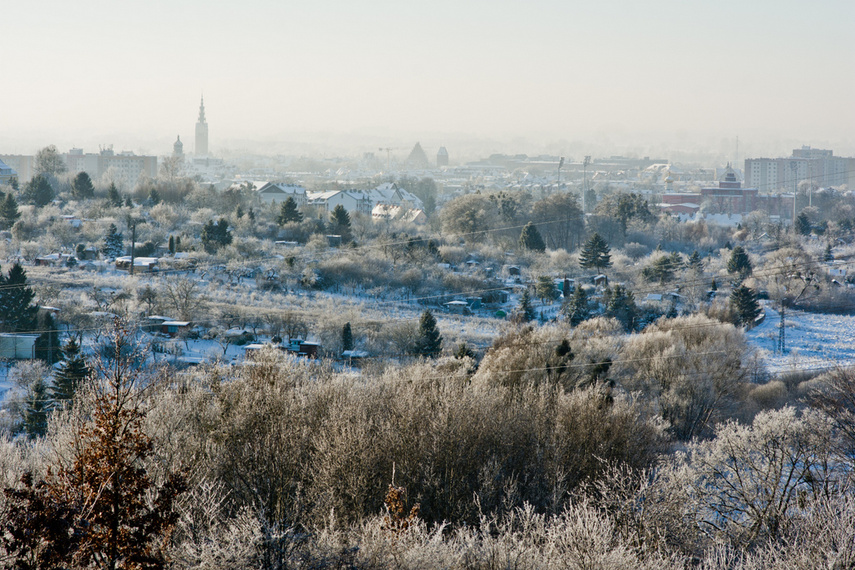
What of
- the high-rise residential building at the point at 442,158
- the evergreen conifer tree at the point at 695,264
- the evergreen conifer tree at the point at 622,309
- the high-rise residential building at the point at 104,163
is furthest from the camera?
the high-rise residential building at the point at 442,158

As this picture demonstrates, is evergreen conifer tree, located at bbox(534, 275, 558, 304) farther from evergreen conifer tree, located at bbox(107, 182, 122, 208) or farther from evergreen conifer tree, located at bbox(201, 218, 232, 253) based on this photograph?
evergreen conifer tree, located at bbox(107, 182, 122, 208)

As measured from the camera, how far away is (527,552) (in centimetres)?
519

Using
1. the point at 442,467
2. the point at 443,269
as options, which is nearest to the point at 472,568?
the point at 442,467

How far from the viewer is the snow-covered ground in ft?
61.7

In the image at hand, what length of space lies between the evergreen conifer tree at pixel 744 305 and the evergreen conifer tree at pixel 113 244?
1805 centimetres

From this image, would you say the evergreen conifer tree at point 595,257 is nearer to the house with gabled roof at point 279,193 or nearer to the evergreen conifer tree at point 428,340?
the evergreen conifer tree at point 428,340

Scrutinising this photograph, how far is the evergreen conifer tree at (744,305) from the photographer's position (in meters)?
21.9

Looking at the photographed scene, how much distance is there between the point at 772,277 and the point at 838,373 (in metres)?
13.3

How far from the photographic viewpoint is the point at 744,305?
2195 centimetres

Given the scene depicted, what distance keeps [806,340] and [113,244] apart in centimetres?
2010

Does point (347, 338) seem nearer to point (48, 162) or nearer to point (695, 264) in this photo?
point (695, 264)

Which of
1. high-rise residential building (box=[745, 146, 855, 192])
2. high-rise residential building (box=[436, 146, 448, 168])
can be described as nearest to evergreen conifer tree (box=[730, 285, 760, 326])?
high-rise residential building (box=[745, 146, 855, 192])

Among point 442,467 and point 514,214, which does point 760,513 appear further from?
point 514,214

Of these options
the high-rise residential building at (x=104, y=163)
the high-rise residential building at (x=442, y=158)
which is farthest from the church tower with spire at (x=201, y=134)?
the high-rise residential building at (x=104, y=163)
